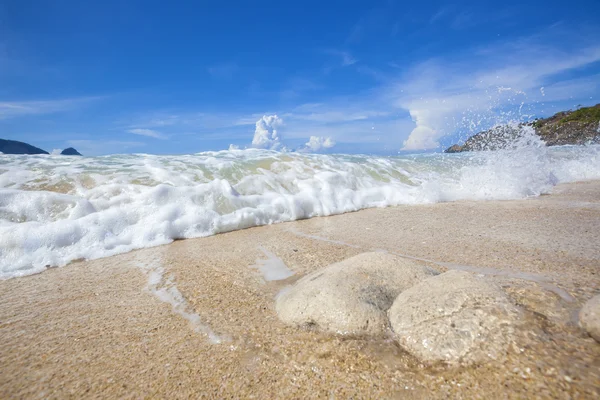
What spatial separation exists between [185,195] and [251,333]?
3.70 meters

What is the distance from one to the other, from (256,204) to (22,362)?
150 inches

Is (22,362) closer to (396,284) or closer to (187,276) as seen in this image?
(187,276)

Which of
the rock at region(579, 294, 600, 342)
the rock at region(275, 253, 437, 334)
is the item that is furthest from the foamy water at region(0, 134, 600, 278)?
the rock at region(579, 294, 600, 342)

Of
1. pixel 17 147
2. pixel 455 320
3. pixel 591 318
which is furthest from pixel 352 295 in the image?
pixel 17 147

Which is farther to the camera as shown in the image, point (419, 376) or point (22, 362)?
point (22, 362)

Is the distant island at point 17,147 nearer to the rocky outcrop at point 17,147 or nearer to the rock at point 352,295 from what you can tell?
the rocky outcrop at point 17,147

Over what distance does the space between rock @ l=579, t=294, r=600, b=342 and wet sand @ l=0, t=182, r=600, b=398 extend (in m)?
0.05

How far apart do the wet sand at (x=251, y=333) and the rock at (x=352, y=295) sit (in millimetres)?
78

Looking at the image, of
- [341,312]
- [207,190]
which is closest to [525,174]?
[207,190]

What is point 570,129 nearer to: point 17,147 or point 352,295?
point 352,295

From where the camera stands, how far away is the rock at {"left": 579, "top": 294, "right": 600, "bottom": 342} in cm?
132

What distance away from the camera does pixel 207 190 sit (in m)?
5.27

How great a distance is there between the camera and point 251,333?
69.6 inches

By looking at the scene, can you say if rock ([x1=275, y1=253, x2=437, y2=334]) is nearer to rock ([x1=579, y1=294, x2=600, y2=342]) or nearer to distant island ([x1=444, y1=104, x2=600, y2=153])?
rock ([x1=579, y1=294, x2=600, y2=342])
